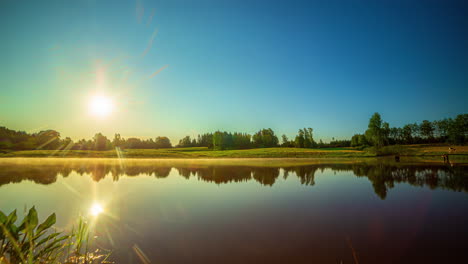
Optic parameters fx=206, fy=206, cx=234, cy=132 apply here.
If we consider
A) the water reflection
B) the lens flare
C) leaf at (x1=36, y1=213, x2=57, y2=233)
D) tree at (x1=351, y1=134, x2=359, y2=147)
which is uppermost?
tree at (x1=351, y1=134, x2=359, y2=147)

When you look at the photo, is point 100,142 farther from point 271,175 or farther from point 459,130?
point 459,130

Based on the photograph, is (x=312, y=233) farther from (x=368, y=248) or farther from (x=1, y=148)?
(x=1, y=148)

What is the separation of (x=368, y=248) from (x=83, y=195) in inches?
497

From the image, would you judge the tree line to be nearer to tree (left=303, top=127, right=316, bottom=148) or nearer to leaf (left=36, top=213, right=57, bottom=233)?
tree (left=303, top=127, right=316, bottom=148)

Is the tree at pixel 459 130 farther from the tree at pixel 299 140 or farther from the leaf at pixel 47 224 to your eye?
the leaf at pixel 47 224

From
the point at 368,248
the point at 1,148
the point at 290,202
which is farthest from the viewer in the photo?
the point at 1,148

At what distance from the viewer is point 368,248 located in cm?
489

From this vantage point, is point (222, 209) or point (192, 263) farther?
point (222, 209)

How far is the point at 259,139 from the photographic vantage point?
106625 mm

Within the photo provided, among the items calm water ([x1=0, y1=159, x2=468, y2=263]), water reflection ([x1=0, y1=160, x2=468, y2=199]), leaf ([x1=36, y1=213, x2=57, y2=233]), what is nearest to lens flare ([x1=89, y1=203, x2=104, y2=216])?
calm water ([x1=0, y1=159, x2=468, y2=263])

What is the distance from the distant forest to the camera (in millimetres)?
73750

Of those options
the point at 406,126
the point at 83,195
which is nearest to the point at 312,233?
the point at 83,195

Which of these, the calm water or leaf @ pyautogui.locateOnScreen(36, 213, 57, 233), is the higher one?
leaf @ pyautogui.locateOnScreen(36, 213, 57, 233)

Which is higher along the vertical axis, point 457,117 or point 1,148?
point 457,117
